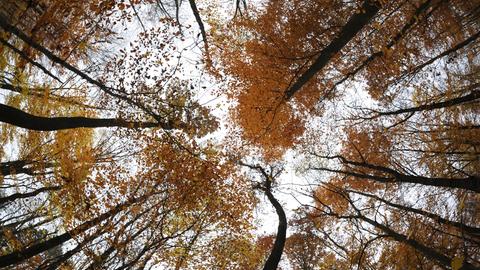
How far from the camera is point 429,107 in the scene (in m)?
6.70

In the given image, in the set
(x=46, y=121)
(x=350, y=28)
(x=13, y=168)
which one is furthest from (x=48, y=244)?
(x=350, y=28)

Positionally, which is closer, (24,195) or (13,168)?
(24,195)

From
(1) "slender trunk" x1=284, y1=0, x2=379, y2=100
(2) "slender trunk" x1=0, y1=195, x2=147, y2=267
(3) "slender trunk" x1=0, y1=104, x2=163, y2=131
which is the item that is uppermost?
(1) "slender trunk" x1=284, y1=0, x2=379, y2=100

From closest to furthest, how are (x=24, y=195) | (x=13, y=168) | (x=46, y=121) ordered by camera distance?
(x=46, y=121) → (x=24, y=195) → (x=13, y=168)

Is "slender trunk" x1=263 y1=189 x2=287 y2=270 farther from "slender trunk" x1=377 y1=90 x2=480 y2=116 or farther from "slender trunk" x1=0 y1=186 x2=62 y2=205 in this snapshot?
"slender trunk" x1=0 y1=186 x2=62 y2=205

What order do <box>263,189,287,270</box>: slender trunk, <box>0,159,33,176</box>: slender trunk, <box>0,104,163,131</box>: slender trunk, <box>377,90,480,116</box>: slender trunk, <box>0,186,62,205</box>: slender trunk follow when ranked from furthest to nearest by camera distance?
<box>0,159,33,176</box>: slender trunk
<box>0,186,62,205</box>: slender trunk
<box>263,189,287,270</box>: slender trunk
<box>377,90,480,116</box>: slender trunk
<box>0,104,163,131</box>: slender trunk

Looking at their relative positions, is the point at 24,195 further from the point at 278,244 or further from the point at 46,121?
the point at 278,244

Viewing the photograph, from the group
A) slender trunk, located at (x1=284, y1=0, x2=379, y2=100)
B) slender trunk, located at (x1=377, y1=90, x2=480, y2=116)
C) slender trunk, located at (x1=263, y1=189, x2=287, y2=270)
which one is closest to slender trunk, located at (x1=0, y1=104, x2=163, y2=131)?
slender trunk, located at (x1=263, y1=189, x2=287, y2=270)

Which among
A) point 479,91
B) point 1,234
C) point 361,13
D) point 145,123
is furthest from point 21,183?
point 479,91

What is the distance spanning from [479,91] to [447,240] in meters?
4.27

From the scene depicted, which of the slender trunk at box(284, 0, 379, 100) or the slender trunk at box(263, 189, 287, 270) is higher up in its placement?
the slender trunk at box(284, 0, 379, 100)

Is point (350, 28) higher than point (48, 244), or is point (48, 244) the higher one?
point (350, 28)

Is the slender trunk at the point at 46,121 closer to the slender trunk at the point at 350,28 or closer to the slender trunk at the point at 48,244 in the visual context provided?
the slender trunk at the point at 48,244

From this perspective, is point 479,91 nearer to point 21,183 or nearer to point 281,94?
point 281,94
